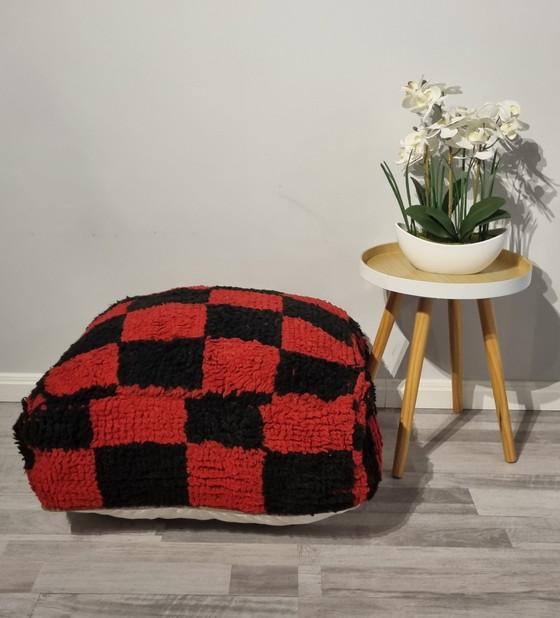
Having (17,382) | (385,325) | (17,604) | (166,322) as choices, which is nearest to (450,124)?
(385,325)

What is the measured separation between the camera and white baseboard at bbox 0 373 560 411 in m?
1.71

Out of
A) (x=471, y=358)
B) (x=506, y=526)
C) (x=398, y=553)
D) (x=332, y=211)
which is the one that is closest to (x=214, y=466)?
(x=398, y=553)

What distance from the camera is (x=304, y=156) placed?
4.97 ft

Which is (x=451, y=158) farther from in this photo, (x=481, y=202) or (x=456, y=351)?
(x=456, y=351)

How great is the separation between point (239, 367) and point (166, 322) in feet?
0.61

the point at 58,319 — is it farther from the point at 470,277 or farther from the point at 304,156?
the point at 470,277

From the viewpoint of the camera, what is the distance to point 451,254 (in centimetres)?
130

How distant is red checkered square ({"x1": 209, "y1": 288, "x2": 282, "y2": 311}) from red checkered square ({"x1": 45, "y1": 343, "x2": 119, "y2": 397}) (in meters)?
0.24

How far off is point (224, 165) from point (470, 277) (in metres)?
0.66

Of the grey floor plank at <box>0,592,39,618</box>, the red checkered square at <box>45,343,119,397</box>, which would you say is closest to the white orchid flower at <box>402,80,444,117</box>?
the red checkered square at <box>45,343,119,397</box>

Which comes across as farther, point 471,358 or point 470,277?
point 471,358

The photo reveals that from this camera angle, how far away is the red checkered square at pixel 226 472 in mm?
1113

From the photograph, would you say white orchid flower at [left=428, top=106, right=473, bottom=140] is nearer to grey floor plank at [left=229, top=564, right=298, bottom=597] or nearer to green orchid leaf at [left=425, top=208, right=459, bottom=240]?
green orchid leaf at [left=425, top=208, right=459, bottom=240]

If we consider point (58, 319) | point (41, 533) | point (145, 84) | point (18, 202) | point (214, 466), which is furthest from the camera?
point (58, 319)
